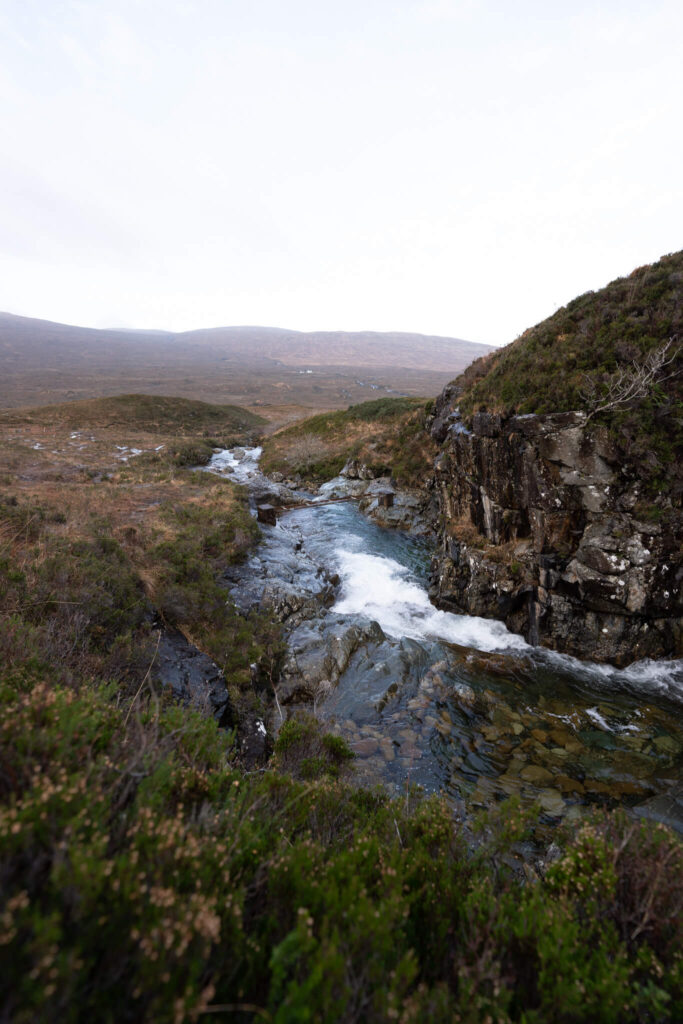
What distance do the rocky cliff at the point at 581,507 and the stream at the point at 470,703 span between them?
31.7 inches

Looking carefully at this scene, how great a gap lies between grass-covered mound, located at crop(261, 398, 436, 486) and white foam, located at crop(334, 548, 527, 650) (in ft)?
34.5

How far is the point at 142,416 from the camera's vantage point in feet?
168

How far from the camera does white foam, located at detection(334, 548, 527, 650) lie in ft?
36.7

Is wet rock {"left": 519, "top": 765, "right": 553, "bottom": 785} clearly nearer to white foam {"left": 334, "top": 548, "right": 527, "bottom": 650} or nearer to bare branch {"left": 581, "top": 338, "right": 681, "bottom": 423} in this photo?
white foam {"left": 334, "top": 548, "right": 527, "bottom": 650}

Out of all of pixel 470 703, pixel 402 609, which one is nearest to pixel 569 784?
pixel 470 703

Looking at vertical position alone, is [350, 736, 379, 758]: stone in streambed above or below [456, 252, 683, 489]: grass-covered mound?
below

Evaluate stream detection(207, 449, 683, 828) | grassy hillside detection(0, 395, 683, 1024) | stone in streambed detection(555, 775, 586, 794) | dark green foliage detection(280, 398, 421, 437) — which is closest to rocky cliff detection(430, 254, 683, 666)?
stream detection(207, 449, 683, 828)

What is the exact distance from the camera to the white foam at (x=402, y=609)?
36.7 ft

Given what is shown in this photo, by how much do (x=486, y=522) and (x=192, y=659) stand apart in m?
9.23

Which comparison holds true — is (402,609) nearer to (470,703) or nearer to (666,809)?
(470,703)

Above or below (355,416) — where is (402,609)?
below

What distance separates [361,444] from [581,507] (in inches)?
889

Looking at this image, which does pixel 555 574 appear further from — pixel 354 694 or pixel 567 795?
pixel 354 694

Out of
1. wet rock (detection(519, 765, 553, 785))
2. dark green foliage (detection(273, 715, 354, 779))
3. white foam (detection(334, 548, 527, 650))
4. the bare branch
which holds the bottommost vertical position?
white foam (detection(334, 548, 527, 650))
